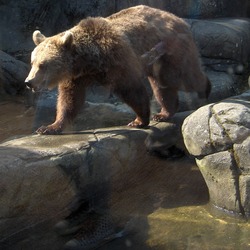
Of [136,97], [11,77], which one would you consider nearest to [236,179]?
[136,97]

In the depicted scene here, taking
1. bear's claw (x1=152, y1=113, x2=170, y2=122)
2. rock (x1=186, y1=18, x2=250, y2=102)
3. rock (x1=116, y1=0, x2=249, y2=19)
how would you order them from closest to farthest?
1. bear's claw (x1=152, y1=113, x2=170, y2=122)
2. rock (x1=186, y1=18, x2=250, y2=102)
3. rock (x1=116, y1=0, x2=249, y2=19)

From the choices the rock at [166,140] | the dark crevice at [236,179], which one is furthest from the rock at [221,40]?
the dark crevice at [236,179]

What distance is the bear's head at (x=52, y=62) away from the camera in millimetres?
5797

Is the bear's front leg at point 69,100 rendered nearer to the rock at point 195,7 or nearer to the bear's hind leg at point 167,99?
the bear's hind leg at point 167,99

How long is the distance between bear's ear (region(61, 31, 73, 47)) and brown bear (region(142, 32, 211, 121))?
0.96 meters

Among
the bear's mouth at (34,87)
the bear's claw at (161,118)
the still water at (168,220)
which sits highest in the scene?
the bear's mouth at (34,87)

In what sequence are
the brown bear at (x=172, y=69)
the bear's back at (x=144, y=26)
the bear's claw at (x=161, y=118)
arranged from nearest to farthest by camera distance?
the bear's back at (x=144, y=26), the brown bear at (x=172, y=69), the bear's claw at (x=161, y=118)

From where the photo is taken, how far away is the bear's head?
580cm

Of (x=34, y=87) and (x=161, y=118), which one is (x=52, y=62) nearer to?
(x=34, y=87)

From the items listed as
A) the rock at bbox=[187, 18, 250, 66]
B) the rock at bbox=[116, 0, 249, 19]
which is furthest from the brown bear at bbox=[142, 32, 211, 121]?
the rock at bbox=[116, 0, 249, 19]

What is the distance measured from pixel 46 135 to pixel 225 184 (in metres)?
2.02

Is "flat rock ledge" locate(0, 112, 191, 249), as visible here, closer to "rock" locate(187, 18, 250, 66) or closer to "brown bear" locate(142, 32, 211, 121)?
"brown bear" locate(142, 32, 211, 121)

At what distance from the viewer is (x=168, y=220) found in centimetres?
489

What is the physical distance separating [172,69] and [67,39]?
1.46 meters
